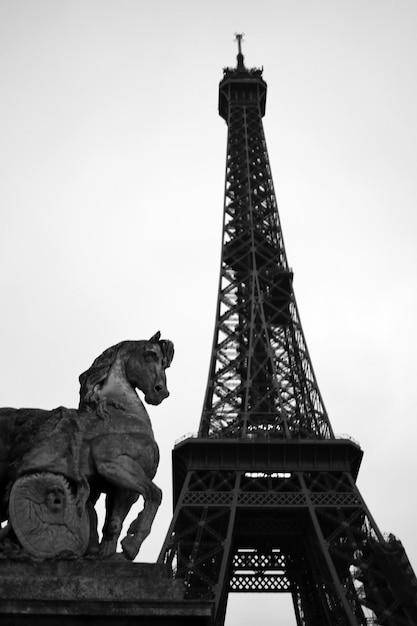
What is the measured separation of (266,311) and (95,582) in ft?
159

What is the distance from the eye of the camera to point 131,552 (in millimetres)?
8453

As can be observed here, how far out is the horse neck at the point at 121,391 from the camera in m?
9.27

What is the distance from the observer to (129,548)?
8.46m

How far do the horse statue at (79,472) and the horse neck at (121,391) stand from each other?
13 mm

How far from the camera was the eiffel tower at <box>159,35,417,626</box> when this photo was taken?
38062 millimetres

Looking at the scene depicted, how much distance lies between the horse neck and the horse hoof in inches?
53.9

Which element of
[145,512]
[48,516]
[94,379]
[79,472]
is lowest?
[48,516]

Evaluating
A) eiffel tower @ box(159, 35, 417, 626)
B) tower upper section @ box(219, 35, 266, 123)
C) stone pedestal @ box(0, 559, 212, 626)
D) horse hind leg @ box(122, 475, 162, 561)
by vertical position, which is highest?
tower upper section @ box(219, 35, 266, 123)

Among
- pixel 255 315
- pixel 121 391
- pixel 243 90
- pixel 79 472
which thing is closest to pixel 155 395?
pixel 121 391

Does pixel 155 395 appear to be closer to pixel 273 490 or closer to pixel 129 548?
pixel 129 548

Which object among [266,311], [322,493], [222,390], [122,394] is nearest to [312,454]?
[322,493]

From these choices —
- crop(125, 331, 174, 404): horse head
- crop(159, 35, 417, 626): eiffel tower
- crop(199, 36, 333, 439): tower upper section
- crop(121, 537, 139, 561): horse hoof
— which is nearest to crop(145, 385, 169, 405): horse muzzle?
crop(125, 331, 174, 404): horse head

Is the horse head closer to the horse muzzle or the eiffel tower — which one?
the horse muzzle

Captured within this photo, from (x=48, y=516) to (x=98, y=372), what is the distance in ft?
6.04
